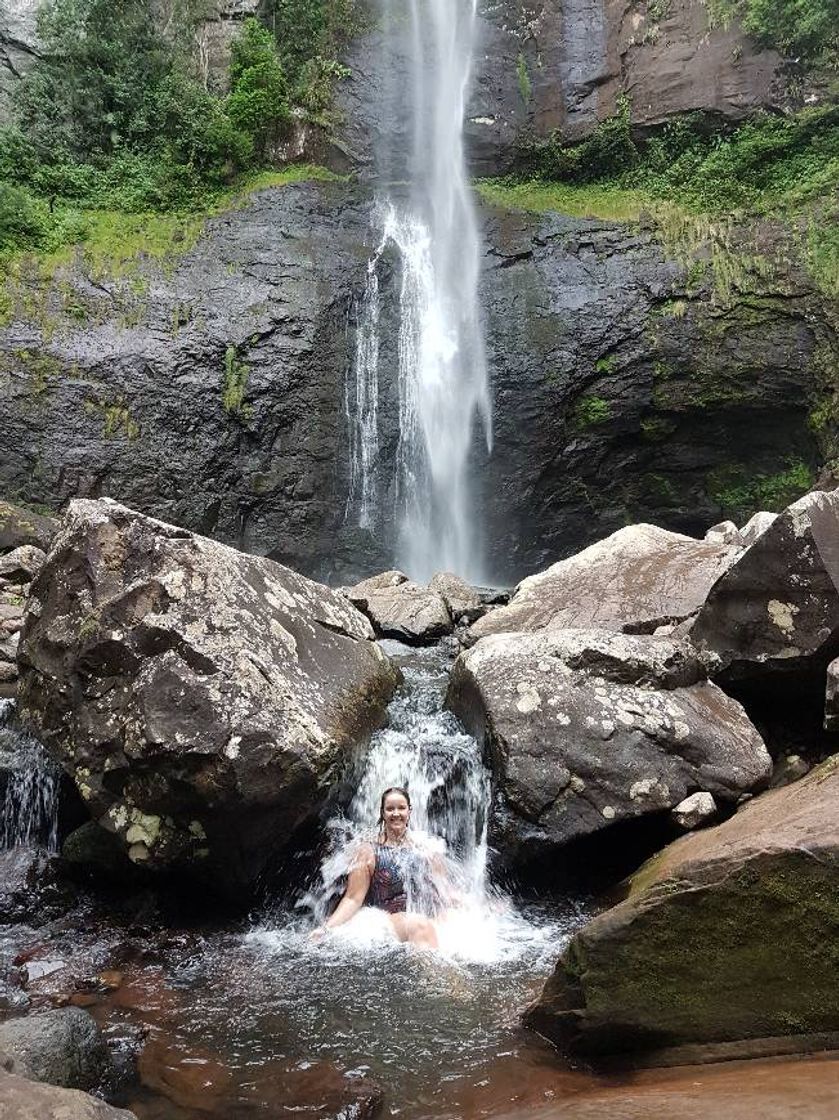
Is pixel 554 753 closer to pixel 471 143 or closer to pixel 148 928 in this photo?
pixel 148 928

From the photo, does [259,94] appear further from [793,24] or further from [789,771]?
[789,771]

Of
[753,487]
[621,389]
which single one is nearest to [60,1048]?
[621,389]

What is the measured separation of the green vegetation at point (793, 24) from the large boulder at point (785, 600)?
16005mm

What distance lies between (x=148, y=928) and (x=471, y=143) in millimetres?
19660

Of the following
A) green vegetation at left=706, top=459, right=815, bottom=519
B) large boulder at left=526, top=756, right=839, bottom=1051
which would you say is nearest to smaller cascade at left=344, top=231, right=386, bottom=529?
green vegetation at left=706, top=459, right=815, bottom=519

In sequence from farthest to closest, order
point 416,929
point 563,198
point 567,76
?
point 567,76
point 563,198
point 416,929

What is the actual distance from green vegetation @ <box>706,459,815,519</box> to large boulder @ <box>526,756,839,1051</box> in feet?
48.8

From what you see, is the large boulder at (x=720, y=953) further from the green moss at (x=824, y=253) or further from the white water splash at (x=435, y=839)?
the green moss at (x=824, y=253)

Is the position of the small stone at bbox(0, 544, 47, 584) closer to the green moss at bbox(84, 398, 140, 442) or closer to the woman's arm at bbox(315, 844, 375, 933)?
the green moss at bbox(84, 398, 140, 442)

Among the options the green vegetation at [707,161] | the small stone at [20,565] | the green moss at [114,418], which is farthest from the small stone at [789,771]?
the green vegetation at [707,161]

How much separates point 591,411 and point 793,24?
9.33m

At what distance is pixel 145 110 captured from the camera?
1945 cm

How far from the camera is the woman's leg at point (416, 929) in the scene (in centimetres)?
482

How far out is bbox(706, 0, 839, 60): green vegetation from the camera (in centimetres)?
1723
